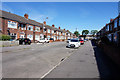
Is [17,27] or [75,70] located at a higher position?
[17,27]

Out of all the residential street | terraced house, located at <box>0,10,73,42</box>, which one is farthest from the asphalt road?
terraced house, located at <box>0,10,73,42</box>

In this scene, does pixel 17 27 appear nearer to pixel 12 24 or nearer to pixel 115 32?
pixel 12 24

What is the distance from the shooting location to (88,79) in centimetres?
453

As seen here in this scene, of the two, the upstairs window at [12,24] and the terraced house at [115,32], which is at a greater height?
the upstairs window at [12,24]

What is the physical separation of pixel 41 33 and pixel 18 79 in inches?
1582

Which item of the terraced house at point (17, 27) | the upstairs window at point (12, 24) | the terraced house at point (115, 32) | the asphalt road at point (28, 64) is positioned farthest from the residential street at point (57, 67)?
the upstairs window at point (12, 24)

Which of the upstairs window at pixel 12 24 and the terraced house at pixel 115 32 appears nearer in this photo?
the terraced house at pixel 115 32

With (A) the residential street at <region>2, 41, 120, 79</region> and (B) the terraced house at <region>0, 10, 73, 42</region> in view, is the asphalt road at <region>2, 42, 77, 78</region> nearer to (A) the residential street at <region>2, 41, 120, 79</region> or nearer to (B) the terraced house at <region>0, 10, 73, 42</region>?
(A) the residential street at <region>2, 41, 120, 79</region>

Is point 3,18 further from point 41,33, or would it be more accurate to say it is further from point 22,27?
point 41,33

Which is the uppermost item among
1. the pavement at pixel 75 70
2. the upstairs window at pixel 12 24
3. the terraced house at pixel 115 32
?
the upstairs window at pixel 12 24

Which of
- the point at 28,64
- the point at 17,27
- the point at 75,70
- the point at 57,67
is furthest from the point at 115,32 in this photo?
the point at 17,27

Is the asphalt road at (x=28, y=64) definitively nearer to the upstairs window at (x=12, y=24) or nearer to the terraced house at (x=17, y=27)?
the terraced house at (x=17, y=27)

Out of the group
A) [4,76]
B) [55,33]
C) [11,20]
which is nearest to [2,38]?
[11,20]

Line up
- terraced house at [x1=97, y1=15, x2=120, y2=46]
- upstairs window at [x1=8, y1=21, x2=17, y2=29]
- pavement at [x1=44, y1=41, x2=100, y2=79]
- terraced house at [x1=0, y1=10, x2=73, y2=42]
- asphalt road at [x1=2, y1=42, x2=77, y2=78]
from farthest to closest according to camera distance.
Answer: upstairs window at [x1=8, y1=21, x2=17, y2=29] < terraced house at [x1=0, y1=10, x2=73, y2=42] < terraced house at [x1=97, y1=15, x2=120, y2=46] < asphalt road at [x1=2, y1=42, x2=77, y2=78] < pavement at [x1=44, y1=41, x2=100, y2=79]
